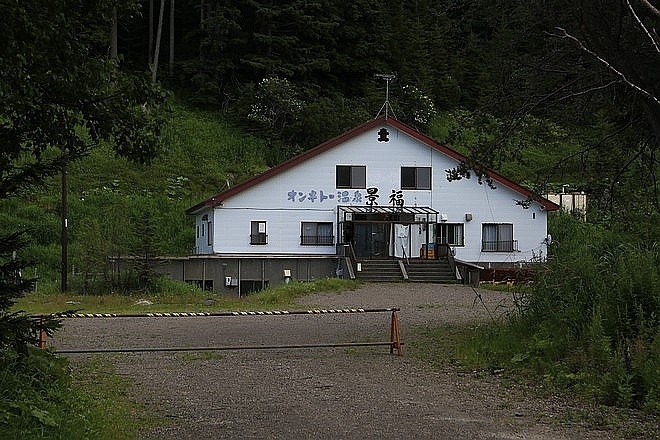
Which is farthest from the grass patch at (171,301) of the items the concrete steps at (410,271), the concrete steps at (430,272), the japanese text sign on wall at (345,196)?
the japanese text sign on wall at (345,196)

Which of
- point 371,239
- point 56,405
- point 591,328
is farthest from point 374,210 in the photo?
point 56,405

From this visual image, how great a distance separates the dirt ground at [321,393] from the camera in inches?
271

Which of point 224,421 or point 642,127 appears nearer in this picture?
point 224,421

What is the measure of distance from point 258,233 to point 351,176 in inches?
164

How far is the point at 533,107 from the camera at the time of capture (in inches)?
513

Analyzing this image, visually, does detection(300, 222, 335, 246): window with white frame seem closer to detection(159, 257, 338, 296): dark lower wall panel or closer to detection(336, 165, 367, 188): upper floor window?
detection(336, 165, 367, 188): upper floor window

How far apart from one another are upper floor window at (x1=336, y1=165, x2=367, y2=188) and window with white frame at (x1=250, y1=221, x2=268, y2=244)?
3321 millimetres

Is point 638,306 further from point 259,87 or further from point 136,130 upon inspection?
point 259,87

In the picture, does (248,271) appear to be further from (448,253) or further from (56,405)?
(56,405)

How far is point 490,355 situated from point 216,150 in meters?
37.6

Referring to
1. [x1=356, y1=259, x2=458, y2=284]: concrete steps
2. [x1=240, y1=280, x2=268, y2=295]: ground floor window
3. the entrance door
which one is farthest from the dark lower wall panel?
the entrance door

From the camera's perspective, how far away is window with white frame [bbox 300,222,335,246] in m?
33.3

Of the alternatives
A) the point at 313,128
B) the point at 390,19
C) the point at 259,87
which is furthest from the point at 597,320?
the point at 390,19

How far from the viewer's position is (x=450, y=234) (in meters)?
34.2
